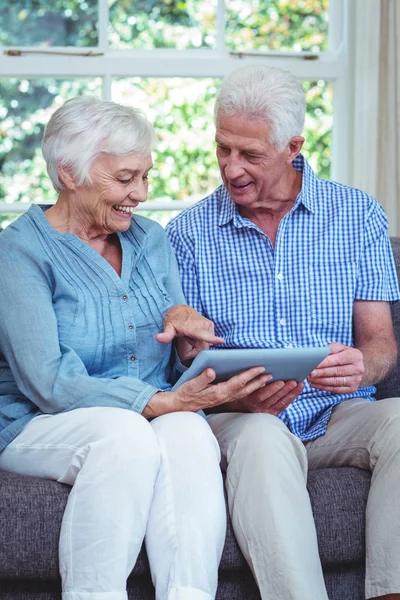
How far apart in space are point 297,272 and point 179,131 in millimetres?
1327

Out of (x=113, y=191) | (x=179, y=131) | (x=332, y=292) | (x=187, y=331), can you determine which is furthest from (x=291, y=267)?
(x=179, y=131)

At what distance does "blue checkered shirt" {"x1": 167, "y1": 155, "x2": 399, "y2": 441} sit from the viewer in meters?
2.38

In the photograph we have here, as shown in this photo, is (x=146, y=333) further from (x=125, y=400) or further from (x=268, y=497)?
(x=268, y=497)

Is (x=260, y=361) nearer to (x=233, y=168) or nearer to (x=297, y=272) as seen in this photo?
(x=297, y=272)

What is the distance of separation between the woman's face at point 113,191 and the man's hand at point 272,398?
0.50 m

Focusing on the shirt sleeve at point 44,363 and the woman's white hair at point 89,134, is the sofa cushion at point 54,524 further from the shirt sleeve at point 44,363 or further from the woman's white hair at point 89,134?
the woman's white hair at point 89,134

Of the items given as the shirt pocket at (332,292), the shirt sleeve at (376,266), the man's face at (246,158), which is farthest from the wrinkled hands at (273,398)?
the man's face at (246,158)

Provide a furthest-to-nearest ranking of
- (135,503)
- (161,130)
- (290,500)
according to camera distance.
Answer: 1. (161,130)
2. (290,500)
3. (135,503)

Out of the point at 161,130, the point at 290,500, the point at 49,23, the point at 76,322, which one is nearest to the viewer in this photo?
the point at 290,500

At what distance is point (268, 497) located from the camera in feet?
6.20

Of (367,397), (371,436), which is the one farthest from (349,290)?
(371,436)

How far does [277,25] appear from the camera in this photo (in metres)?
3.57

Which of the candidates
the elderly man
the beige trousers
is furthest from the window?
the beige trousers

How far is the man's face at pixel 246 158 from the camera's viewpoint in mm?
2371
